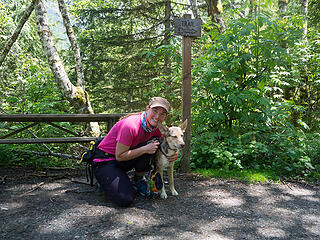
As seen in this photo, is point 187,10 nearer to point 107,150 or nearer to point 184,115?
point 184,115

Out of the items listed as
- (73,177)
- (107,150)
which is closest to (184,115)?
(107,150)

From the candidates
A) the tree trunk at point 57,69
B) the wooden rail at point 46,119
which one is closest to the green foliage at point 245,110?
the wooden rail at point 46,119

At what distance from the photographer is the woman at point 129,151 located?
3.65 metres

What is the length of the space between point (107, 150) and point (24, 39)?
10.6m

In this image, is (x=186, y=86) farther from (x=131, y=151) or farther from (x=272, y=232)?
(x=272, y=232)

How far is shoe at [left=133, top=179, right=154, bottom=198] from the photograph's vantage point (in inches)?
155

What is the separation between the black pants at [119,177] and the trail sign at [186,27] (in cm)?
248

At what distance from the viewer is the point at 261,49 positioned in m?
5.21

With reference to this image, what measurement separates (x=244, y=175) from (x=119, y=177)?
2733 mm

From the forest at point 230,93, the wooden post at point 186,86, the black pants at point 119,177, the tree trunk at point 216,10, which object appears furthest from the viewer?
the tree trunk at point 216,10

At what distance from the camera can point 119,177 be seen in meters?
3.81

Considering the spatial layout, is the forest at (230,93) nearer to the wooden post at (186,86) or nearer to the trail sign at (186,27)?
the wooden post at (186,86)

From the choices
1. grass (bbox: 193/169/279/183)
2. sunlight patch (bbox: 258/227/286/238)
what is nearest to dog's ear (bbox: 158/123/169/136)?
sunlight patch (bbox: 258/227/286/238)

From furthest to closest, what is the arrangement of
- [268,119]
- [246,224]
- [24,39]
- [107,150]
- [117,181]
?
1. [24,39]
2. [268,119]
3. [107,150]
4. [117,181]
5. [246,224]
